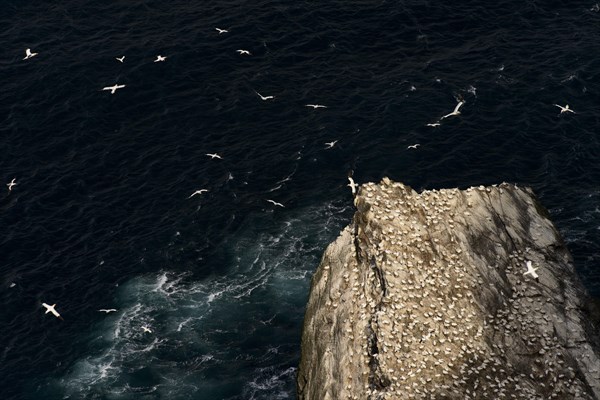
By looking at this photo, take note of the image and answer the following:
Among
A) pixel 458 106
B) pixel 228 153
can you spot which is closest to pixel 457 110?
pixel 458 106

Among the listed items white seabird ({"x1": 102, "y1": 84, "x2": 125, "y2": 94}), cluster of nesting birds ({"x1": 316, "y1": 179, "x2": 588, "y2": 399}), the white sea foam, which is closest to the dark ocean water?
the white sea foam

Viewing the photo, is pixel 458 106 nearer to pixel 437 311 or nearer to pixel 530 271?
pixel 530 271

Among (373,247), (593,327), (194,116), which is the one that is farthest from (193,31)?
(593,327)

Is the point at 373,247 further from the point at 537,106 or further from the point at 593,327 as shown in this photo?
the point at 537,106

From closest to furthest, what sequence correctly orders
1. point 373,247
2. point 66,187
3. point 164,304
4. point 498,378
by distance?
1. point 498,378
2. point 373,247
3. point 164,304
4. point 66,187

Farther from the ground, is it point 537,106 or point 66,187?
point 537,106

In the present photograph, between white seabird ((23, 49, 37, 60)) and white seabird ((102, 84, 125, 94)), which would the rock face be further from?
white seabird ((23, 49, 37, 60))
